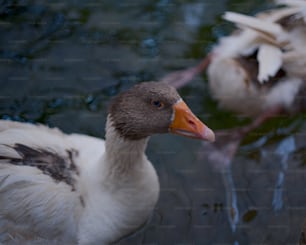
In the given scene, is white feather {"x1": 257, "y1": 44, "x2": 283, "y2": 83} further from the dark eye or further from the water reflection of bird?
the dark eye

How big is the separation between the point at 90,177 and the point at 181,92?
28.2 inches

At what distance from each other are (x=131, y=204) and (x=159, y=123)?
0.29 m

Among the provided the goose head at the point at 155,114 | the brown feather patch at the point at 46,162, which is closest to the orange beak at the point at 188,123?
the goose head at the point at 155,114

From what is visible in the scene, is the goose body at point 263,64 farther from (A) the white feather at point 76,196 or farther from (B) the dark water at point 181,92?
(A) the white feather at point 76,196

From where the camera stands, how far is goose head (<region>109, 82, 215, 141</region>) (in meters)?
1.65

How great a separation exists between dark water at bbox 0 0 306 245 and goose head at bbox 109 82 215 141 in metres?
0.48

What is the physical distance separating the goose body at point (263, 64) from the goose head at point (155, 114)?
502 mm

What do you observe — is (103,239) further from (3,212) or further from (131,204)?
(3,212)

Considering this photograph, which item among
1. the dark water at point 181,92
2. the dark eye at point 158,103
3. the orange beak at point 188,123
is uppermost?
the dark eye at point 158,103

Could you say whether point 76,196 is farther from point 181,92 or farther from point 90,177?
point 181,92

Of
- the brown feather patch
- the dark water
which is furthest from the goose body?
the brown feather patch

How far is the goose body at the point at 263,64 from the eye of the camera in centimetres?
209

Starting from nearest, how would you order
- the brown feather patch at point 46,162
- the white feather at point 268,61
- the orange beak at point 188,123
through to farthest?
the orange beak at point 188,123 < the brown feather patch at point 46,162 < the white feather at point 268,61

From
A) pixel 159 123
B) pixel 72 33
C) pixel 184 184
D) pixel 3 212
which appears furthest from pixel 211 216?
pixel 72 33
